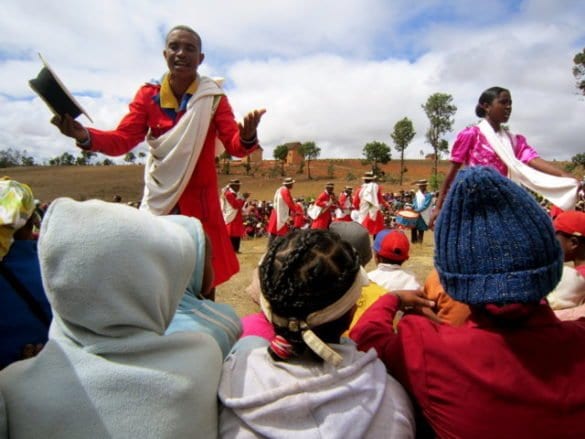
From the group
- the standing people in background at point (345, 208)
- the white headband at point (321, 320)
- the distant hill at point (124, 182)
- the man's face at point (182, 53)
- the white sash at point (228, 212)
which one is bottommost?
the distant hill at point (124, 182)

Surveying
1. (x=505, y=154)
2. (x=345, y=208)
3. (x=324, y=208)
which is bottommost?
(x=345, y=208)

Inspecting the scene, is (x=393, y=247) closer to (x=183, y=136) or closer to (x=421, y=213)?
(x=183, y=136)

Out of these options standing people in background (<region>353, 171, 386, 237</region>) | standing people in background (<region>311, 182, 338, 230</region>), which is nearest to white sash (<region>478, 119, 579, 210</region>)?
standing people in background (<region>353, 171, 386, 237</region>)

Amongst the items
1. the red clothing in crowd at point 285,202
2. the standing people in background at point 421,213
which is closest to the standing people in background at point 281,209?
the red clothing in crowd at point 285,202

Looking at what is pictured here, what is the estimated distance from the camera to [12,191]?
6.38 feet

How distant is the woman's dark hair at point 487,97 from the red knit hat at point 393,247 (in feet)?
3.87

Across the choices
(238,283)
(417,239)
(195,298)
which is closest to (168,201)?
(195,298)

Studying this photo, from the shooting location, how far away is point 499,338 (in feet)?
3.75

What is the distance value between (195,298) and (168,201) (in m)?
1.26

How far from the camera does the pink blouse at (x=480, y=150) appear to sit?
301cm

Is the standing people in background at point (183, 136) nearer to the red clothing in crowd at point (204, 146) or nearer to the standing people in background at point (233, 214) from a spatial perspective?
the red clothing in crowd at point (204, 146)

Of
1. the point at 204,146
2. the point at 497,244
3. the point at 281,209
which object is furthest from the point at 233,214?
the point at 497,244

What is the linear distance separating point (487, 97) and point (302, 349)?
253 cm

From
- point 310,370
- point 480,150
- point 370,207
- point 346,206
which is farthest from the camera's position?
point 346,206
